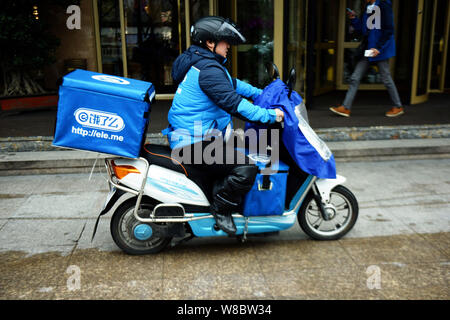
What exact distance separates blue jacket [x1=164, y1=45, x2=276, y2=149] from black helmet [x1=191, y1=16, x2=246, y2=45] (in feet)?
0.35

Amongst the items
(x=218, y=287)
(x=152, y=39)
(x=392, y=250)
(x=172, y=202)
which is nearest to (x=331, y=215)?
(x=392, y=250)

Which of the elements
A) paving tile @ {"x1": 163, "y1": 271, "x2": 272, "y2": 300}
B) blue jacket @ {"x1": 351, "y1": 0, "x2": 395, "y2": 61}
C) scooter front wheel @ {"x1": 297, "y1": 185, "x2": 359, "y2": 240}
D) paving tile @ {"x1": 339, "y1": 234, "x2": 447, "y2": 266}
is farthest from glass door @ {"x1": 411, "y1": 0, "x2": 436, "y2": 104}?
paving tile @ {"x1": 163, "y1": 271, "x2": 272, "y2": 300}

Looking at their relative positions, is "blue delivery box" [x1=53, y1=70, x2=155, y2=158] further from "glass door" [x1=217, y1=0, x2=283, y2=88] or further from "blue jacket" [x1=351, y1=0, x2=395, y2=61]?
"glass door" [x1=217, y1=0, x2=283, y2=88]

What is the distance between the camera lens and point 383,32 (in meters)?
7.28

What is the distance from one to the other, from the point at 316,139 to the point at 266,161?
0.46 metres

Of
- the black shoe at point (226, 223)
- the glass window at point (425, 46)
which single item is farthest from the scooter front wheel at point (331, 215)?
the glass window at point (425, 46)

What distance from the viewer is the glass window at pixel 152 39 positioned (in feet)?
32.6

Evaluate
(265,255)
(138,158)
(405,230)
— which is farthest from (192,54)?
(405,230)

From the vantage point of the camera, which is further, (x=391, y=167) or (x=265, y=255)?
(x=391, y=167)

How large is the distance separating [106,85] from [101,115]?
0.22m

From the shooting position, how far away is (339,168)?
245 inches

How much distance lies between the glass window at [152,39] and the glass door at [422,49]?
484cm
